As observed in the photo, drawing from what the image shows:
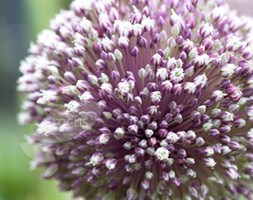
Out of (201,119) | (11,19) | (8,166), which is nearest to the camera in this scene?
(201,119)

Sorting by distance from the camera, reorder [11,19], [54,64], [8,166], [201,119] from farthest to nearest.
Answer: [11,19] < [8,166] < [54,64] < [201,119]

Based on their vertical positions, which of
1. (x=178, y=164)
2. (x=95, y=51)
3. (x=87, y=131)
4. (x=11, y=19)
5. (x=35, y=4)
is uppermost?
(x=11, y=19)

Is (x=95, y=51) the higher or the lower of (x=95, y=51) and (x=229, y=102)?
the higher

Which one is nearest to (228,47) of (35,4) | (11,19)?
(35,4)

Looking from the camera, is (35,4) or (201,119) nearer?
(201,119)

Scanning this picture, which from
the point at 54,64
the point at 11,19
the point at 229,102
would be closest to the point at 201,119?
the point at 229,102

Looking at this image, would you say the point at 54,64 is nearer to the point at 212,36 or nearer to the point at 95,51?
the point at 95,51
